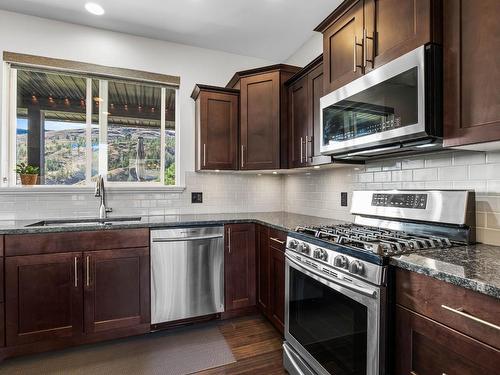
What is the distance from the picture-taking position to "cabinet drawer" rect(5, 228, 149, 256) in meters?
1.93

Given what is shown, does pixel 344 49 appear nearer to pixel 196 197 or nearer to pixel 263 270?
pixel 263 270

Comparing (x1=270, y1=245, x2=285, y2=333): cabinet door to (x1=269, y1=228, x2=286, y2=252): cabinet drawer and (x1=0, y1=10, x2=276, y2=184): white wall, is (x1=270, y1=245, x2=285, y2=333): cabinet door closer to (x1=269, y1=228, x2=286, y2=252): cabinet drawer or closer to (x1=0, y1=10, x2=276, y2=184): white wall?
(x1=269, y1=228, x2=286, y2=252): cabinet drawer

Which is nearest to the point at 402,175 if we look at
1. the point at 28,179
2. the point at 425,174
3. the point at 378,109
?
the point at 425,174

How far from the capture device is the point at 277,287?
7.20 feet

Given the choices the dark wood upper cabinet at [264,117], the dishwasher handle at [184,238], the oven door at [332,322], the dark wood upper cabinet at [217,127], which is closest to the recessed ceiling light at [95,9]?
the dark wood upper cabinet at [217,127]

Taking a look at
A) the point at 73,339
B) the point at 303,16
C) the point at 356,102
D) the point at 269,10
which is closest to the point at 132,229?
the point at 73,339

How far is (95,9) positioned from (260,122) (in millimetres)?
1725

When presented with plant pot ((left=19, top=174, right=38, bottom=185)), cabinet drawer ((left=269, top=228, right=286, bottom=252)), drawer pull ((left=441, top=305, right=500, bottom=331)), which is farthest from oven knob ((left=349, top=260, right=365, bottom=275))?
plant pot ((left=19, top=174, right=38, bottom=185))

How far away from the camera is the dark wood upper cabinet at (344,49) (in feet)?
5.40

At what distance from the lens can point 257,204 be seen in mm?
3268

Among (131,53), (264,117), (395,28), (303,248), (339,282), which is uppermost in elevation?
(131,53)

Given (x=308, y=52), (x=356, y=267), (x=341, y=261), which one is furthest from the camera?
(x=308, y=52)

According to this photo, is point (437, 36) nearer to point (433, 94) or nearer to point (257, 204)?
point (433, 94)

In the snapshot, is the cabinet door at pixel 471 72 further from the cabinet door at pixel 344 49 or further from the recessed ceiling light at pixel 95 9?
the recessed ceiling light at pixel 95 9
